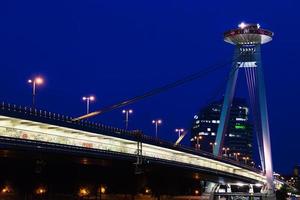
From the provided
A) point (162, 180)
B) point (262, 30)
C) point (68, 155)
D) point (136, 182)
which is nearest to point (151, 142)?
point (136, 182)

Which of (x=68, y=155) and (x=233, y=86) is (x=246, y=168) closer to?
(x=233, y=86)

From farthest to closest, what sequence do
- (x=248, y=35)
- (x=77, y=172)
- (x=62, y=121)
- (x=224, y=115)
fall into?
(x=248, y=35)
(x=224, y=115)
(x=77, y=172)
(x=62, y=121)

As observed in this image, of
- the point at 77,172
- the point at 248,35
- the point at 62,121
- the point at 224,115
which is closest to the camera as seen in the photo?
the point at 62,121

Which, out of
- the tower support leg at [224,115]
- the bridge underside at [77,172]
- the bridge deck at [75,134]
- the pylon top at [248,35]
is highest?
the pylon top at [248,35]

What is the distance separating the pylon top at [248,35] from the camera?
10250 cm

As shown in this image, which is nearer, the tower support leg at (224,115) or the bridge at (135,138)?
the bridge at (135,138)

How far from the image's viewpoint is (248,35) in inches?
4035

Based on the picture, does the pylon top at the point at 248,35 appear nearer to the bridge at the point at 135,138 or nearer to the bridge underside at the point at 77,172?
the bridge at the point at 135,138

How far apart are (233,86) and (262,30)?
1557cm

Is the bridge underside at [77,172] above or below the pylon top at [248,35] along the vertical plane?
below

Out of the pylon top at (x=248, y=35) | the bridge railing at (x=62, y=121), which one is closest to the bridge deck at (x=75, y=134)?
the bridge railing at (x=62, y=121)

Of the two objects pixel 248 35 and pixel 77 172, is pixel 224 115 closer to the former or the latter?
pixel 248 35

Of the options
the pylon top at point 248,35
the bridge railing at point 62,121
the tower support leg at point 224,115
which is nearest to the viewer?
the bridge railing at point 62,121

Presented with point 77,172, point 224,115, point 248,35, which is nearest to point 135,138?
point 77,172
